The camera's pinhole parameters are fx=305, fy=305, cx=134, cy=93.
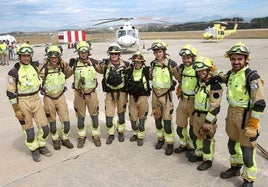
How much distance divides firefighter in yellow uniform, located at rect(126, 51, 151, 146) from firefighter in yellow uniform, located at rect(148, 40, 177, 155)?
0.24 meters

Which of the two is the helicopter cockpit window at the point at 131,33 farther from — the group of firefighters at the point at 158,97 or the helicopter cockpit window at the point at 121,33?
the group of firefighters at the point at 158,97

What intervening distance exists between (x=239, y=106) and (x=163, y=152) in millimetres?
1943

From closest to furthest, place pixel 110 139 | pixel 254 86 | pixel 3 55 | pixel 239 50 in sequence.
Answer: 1. pixel 254 86
2. pixel 239 50
3. pixel 110 139
4. pixel 3 55

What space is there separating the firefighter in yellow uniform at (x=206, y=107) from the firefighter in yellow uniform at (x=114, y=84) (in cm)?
161

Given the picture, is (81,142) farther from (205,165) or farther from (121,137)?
(205,165)

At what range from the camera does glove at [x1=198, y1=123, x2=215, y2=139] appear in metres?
4.33

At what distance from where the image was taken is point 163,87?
207 inches

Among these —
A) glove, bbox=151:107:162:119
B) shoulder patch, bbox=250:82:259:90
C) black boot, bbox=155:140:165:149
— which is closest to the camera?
→ shoulder patch, bbox=250:82:259:90

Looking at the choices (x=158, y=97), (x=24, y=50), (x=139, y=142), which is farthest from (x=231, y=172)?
(x=24, y=50)

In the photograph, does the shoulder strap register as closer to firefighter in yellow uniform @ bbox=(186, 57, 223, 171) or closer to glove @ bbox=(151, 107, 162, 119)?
firefighter in yellow uniform @ bbox=(186, 57, 223, 171)

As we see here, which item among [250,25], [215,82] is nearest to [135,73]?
[215,82]

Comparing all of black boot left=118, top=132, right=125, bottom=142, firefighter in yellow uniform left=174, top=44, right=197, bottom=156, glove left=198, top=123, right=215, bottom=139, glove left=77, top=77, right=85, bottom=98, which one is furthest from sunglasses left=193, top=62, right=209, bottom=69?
black boot left=118, top=132, right=125, bottom=142

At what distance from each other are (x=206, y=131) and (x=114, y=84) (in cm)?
203

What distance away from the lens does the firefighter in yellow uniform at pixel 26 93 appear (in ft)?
16.2
